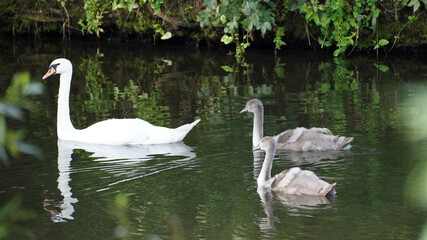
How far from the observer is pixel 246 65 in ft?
55.4

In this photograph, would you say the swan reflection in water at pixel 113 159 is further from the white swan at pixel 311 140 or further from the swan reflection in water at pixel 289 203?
the swan reflection in water at pixel 289 203

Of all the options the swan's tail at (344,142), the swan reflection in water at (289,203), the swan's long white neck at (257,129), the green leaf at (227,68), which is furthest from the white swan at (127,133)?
the green leaf at (227,68)

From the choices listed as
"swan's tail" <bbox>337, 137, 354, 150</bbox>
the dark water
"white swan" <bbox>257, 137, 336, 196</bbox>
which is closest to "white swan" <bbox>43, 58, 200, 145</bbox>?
the dark water

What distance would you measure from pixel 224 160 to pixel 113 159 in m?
1.42

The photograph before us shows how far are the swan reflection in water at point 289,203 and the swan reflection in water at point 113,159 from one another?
1.47m

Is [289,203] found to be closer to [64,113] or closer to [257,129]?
[257,129]

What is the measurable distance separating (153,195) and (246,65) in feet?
34.4

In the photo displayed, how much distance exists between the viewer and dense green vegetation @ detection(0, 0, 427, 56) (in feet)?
47.8

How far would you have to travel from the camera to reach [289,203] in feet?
20.7

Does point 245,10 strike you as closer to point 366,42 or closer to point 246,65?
point 246,65

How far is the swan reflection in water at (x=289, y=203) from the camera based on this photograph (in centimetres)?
581

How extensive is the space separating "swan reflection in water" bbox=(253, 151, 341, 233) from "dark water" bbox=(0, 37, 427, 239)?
0.02 metres

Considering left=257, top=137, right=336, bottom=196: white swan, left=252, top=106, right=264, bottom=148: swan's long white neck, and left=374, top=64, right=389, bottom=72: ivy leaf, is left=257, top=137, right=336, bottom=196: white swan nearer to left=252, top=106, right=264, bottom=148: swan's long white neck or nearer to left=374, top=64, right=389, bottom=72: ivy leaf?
left=252, top=106, right=264, bottom=148: swan's long white neck

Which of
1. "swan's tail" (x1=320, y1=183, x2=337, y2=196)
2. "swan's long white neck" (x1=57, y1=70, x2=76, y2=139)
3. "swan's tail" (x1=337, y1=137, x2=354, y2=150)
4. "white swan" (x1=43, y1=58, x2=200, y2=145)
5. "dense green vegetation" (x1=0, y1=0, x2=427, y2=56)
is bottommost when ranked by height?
"swan's tail" (x1=320, y1=183, x2=337, y2=196)
